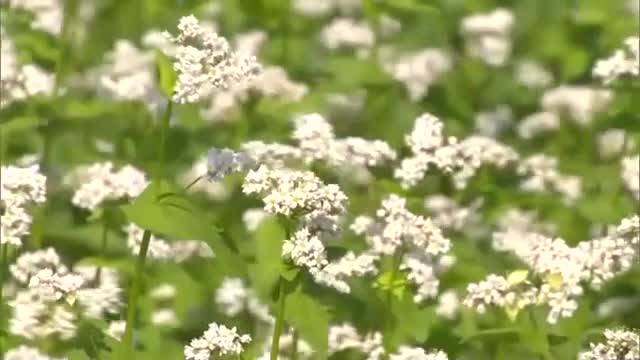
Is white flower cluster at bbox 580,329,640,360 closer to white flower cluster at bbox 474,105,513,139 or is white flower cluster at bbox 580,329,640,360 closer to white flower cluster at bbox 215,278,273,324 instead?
white flower cluster at bbox 215,278,273,324

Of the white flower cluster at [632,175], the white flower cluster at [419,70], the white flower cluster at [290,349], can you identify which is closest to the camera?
the white flower cluster at [290,349]

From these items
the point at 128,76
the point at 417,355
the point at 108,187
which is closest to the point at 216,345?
the point at 417,355

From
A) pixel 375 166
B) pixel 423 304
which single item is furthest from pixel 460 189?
pixel 423 304

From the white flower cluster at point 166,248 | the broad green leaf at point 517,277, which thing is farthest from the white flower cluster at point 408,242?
the white flower cluster at point 166,248

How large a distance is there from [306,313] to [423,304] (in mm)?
820

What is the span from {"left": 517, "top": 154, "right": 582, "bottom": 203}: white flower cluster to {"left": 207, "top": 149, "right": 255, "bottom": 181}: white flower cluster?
8.33ft

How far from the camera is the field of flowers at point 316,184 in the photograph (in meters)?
4.98

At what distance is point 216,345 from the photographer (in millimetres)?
4543

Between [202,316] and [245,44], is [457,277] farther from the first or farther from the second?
[245,44]

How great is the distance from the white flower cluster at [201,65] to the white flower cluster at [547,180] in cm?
268

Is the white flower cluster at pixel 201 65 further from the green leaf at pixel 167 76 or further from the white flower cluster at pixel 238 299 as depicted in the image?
the white flower cluster at pixel 238 299

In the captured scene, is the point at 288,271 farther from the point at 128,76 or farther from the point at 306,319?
the point at 128,76

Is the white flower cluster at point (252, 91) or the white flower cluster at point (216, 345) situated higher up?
the white flower cluster at point (252, 91)

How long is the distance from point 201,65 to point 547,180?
2.97 m
